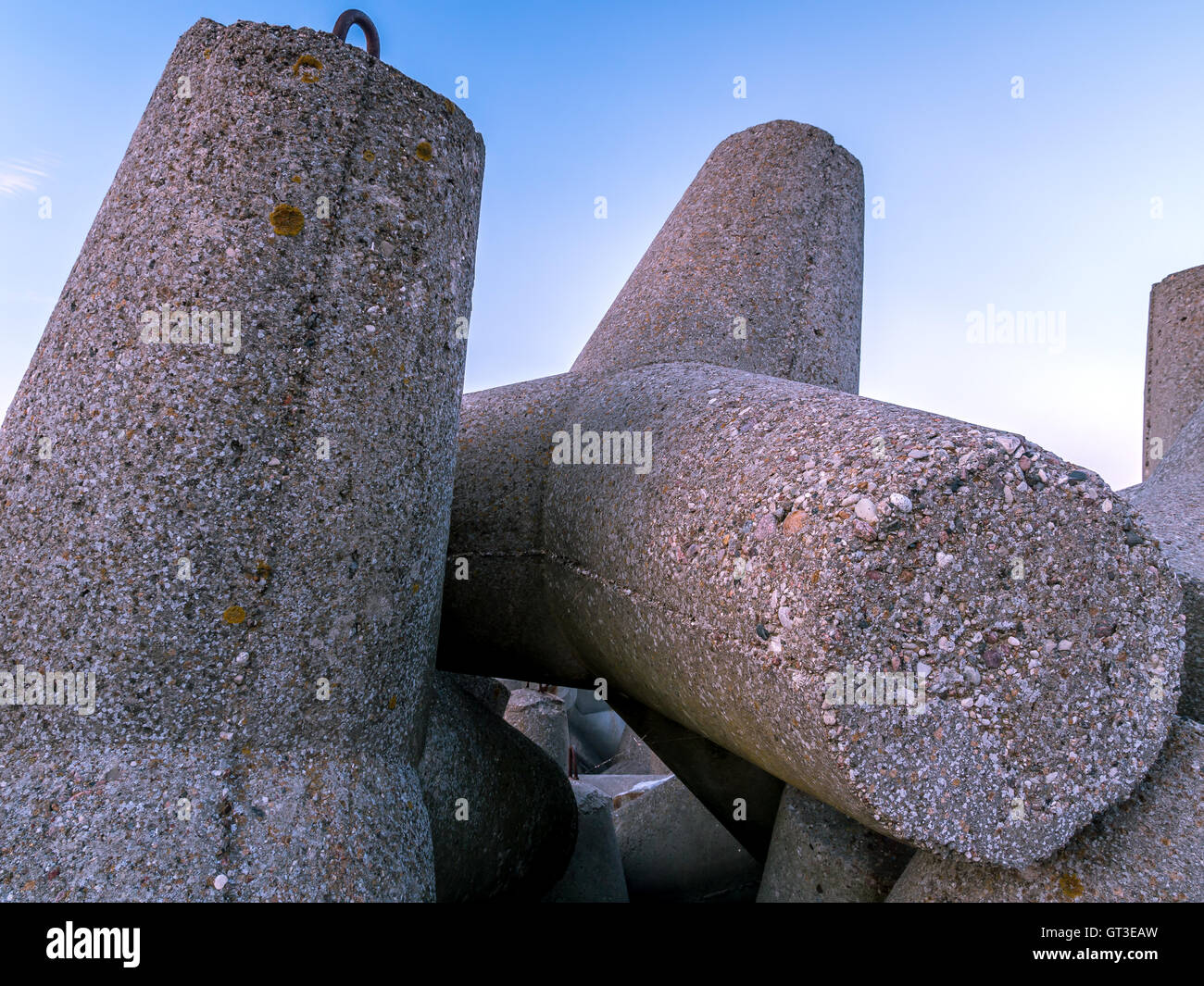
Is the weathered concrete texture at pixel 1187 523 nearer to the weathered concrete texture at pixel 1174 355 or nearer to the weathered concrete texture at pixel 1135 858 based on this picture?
the weathered concrete texture at pixel 1135 858

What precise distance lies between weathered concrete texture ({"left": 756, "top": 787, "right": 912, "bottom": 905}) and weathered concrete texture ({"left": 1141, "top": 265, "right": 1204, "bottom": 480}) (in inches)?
142

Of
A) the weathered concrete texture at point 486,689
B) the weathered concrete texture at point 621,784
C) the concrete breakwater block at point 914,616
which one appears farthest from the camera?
the weathered concrete texture at point 621,784

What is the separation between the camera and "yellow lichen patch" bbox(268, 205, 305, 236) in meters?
1.80

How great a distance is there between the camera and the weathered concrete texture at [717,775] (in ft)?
9.14

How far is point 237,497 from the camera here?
1.72 metres

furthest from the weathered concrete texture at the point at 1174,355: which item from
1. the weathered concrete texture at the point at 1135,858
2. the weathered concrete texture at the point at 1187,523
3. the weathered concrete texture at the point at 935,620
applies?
the weathered concrete texture at the point at 935,620

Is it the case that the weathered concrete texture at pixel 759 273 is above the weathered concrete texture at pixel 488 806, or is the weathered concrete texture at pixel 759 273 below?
above

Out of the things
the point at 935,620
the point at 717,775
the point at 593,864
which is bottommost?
the point at 593,864

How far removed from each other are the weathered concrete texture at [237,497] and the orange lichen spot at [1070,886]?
1.32m

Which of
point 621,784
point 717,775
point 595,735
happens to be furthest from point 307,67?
point 595,735

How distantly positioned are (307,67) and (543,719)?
13.0ft

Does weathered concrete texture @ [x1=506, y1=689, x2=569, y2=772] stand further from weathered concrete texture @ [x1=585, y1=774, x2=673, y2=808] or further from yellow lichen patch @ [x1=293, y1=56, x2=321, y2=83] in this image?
yellow lichen patch @ [x1=293, y1=56, x2=321, y2=83]

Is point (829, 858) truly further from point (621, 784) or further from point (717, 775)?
point (621, 784)

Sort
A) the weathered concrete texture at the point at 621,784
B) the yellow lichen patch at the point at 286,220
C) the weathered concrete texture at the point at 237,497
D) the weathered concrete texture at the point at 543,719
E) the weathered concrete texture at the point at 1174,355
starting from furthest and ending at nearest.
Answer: the weathered concrete texture at the point at 543,719 → the weathered concrete texture at the point at 1174,355 → the weathered concrete texture at the point at 621,784 → the yellow lichen patch at the point at 286,220 → the weathered concrete texture at the point at 237,497
